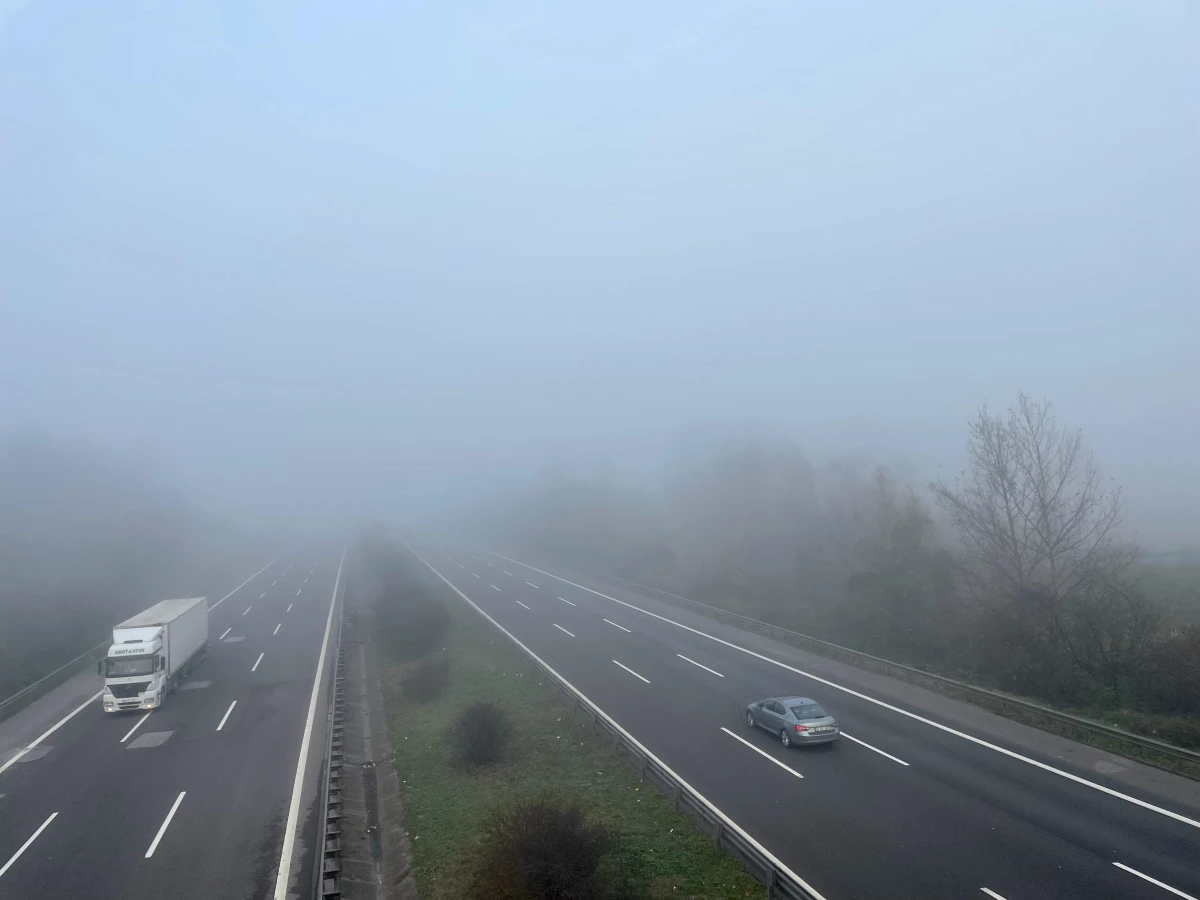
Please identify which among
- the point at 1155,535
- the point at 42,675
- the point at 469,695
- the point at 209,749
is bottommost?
the point at 42,675

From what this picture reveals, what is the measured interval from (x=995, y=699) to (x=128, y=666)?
104ft

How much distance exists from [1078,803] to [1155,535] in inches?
2673

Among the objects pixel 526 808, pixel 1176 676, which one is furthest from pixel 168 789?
pixel 1176 676

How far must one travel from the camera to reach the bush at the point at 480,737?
65.7ft

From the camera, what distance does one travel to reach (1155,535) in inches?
2645

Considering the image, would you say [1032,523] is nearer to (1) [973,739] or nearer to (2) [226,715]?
(1) [973,739]

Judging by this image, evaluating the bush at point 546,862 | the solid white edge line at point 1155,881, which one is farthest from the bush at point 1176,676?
the bush at point 546,862

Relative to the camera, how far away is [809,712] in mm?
19875

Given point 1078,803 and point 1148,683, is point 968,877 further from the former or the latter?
point 1148,683

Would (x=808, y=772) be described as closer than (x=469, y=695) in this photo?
Yes

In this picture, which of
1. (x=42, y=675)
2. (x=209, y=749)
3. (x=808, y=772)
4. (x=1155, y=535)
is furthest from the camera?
(x=1155, y=535)

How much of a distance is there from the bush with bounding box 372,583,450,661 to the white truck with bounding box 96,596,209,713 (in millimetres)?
9996

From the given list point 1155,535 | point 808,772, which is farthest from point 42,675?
point 1155,535

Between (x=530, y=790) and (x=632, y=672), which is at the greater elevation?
(x=632, y=672)
